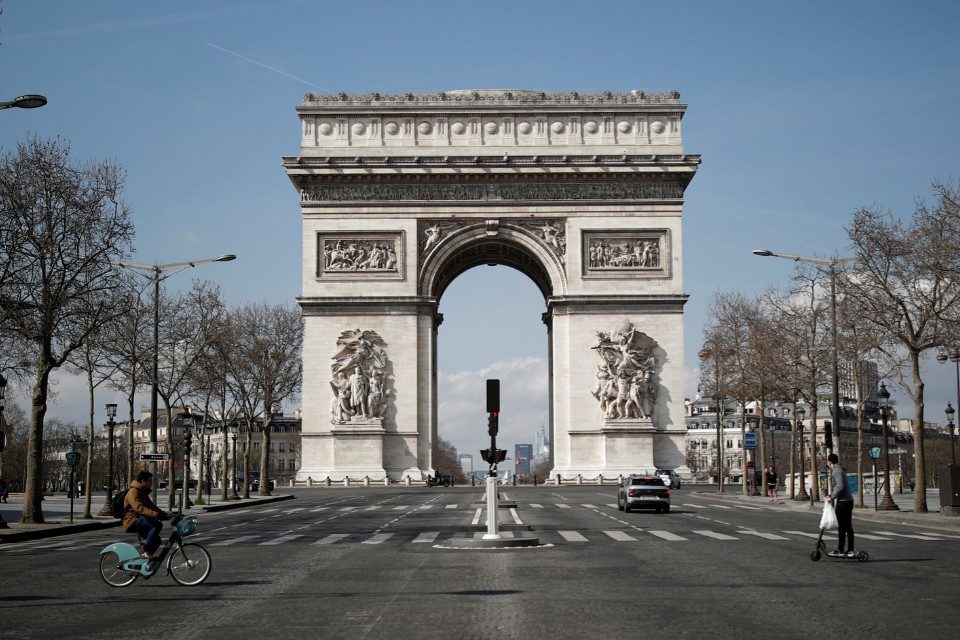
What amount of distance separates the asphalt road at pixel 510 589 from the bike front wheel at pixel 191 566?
0.20 meters

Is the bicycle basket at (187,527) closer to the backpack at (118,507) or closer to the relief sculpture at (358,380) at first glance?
the backpack at (118,507)

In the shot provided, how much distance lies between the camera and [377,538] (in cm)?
2853

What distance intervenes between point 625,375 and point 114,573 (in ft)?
170

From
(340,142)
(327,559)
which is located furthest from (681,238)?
(327,559)

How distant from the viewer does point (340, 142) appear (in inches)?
2751

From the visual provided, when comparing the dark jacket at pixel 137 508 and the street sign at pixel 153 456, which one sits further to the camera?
the street sign at pixel 153 456

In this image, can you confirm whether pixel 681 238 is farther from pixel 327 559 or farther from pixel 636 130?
pixel 327 559

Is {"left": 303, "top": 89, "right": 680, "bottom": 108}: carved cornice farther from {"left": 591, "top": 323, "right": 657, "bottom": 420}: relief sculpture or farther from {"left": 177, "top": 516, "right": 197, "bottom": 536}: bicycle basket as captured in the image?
{"left": 177, "top": 516, "right": 197, "bottom": 536}: bicycle basket

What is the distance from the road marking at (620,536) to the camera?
2699cm

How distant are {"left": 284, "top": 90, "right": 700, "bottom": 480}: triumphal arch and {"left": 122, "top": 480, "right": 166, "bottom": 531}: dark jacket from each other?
50007 millimetres

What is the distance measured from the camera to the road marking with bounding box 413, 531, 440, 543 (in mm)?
27581

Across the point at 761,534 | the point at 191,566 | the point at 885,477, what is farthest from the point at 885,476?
the point at 191,566

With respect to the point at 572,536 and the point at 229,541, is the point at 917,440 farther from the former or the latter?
the point at 229,541

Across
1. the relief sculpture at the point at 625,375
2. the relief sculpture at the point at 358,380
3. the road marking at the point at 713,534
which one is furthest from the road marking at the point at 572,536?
the relief sculpture at the point at 358,380
